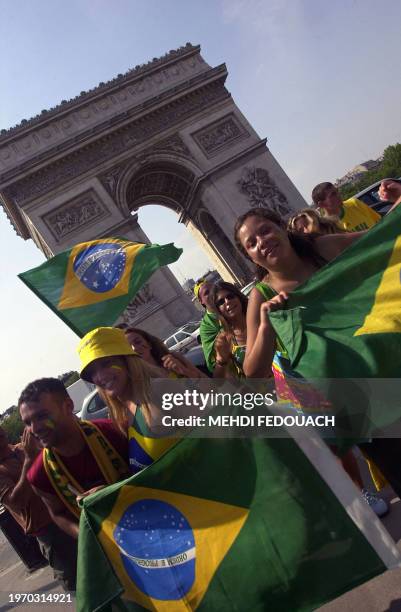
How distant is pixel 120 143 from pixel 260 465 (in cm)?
1898

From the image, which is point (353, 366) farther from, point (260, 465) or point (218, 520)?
point (218, 520)

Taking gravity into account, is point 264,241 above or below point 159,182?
below

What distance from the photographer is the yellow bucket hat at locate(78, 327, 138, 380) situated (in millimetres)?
2223

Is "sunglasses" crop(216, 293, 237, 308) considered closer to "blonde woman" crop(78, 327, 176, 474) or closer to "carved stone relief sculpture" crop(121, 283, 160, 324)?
"blonde woman" crop(78, 327, 176, 474)

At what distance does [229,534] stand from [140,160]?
740 inches

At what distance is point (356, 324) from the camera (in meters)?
2.00

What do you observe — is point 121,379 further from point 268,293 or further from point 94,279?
point 94,279

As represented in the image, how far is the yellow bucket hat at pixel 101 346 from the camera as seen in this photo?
2223 millimetres

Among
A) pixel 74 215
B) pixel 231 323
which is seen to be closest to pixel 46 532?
pixel 231 323

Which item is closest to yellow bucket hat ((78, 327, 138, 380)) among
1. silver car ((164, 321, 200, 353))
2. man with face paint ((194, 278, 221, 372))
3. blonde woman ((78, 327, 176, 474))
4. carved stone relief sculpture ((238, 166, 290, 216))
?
blonde woman ((78, 327, 176, 474))

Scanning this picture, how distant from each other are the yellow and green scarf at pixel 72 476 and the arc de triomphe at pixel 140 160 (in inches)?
572

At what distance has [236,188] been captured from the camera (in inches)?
746

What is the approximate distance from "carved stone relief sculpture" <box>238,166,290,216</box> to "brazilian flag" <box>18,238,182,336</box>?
47.8ft

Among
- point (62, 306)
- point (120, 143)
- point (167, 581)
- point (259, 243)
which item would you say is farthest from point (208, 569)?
point (120, 143)
